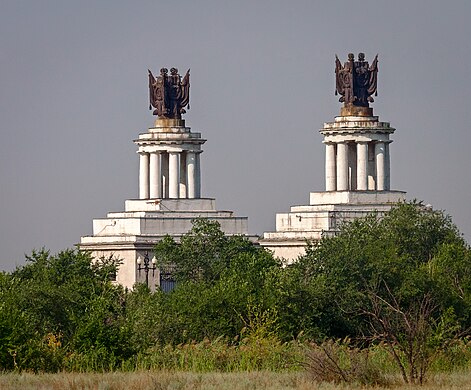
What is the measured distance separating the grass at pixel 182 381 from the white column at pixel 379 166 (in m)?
67.0

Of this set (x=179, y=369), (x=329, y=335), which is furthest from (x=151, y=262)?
(x=179, y=369)

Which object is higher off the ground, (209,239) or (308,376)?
(209,239)

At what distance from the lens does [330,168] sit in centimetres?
13338

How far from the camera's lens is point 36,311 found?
81750 mm

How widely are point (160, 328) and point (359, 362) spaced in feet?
59.4

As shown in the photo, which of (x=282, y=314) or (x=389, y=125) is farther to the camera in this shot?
(x=389, y=125)

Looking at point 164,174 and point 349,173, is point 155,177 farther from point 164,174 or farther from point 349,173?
point 349,173

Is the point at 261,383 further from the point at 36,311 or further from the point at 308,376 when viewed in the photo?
the point at 36,311

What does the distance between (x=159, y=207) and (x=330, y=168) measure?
9161mm

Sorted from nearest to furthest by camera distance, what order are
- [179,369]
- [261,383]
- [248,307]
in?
[261,383], [179,369], [248,307]

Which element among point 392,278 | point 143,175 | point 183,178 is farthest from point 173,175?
point 392,278

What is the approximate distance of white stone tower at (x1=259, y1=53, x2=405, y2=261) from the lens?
128 m

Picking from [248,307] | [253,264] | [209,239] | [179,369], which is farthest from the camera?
[209,239]

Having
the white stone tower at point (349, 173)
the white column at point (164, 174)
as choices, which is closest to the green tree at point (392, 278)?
the white stone tower at point (349, 173)
